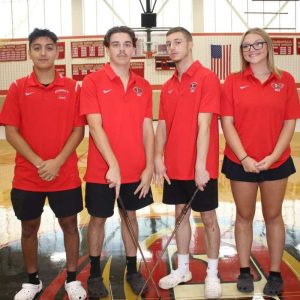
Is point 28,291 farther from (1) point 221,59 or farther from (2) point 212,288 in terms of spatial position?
(1) point 221,59

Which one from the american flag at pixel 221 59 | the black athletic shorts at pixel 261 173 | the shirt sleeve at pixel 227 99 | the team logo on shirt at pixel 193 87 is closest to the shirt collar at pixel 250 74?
the shirt sleeve at pixel 227 99

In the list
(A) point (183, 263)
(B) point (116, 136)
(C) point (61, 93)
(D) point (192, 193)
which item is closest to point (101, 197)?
(B) point (116, 136)

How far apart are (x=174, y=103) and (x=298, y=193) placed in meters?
3.52

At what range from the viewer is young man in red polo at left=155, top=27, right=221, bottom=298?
3.10 metres

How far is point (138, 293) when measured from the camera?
128 inches

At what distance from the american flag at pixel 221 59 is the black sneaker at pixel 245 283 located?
13473 millimetres

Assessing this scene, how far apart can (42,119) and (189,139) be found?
3.27 feet

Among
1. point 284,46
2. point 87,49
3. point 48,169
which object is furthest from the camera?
point 284,46

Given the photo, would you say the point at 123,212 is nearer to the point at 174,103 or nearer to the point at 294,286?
the point at 174,103

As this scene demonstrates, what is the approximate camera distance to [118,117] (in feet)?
10.1

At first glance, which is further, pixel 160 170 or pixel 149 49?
pixel 149 49

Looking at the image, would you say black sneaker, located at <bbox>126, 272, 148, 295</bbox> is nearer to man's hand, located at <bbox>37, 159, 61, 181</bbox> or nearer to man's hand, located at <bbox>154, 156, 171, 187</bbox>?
man's hand, located at <bbox>154, 156, 171, 187</bbox>

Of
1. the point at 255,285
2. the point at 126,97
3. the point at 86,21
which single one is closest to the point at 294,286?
the point at 255,285

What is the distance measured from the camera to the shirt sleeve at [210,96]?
3.07 metres
